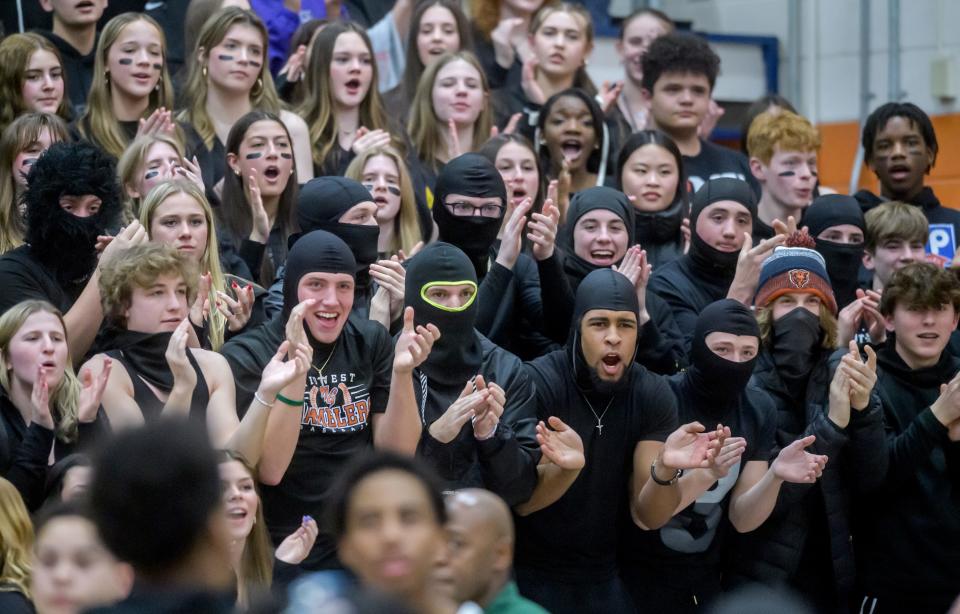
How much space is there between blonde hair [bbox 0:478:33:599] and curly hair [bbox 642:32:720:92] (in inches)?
184

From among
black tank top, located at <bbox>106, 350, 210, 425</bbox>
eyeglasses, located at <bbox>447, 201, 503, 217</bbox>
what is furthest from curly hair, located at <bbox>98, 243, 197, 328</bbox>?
eyeglasses, located at <bbox>447, 201, 503, 217</bbox>

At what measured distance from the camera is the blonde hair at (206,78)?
304 inches

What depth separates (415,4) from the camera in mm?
9516

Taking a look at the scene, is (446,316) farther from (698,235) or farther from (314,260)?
(698,235)

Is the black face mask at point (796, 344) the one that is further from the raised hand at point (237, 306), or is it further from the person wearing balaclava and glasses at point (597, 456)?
the raised hand at point (237, 306)

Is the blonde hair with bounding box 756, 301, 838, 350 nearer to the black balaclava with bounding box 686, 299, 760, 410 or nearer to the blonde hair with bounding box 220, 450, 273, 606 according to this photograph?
the black balaclava with bounding box 686, 299, 760, 410

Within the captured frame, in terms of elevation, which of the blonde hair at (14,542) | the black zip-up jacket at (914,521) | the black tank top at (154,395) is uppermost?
the black tank top at (154,395)

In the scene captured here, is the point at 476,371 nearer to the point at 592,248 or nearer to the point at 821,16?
the point at 592,248

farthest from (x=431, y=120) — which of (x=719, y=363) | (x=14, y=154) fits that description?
(x=719, y=363)

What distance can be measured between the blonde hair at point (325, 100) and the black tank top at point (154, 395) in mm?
2465

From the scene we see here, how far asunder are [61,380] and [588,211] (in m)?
2.50

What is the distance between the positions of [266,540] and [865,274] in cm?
390

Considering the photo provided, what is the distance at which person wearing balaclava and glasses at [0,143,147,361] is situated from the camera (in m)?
6.19

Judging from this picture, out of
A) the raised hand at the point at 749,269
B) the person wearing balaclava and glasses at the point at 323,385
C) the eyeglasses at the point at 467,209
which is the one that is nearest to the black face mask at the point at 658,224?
the raised hand at the point at 749,269
